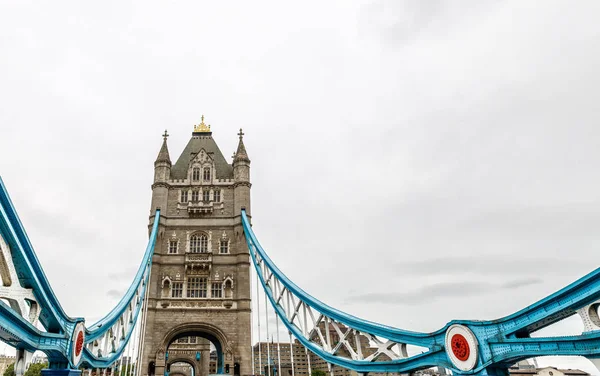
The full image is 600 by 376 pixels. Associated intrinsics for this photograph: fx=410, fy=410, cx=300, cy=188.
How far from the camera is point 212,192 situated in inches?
1296

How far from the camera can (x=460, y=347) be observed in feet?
37.3

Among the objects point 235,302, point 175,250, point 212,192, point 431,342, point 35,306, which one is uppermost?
point 212,192

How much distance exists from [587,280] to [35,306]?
45.3 ft

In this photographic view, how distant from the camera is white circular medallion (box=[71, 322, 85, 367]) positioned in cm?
1316

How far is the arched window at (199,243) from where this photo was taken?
30.4m

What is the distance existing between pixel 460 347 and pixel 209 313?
20.1m

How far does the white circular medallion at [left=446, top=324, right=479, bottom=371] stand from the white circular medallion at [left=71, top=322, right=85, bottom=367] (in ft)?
38.0

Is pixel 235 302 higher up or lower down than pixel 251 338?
higher up

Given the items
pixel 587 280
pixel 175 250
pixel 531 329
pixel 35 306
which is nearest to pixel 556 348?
pixel 531 329

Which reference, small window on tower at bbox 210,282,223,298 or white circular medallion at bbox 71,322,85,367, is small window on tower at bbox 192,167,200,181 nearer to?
small window on tower at bbox 210,282,223,298

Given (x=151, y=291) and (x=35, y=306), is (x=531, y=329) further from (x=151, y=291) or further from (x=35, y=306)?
(x=151, y=291)

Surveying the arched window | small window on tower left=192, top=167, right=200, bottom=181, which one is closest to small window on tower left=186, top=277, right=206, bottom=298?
the arched window

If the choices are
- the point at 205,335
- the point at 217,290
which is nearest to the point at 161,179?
the point at 217,290

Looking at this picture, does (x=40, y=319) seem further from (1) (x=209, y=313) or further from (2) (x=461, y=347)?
(1) (x=209, y=313)
